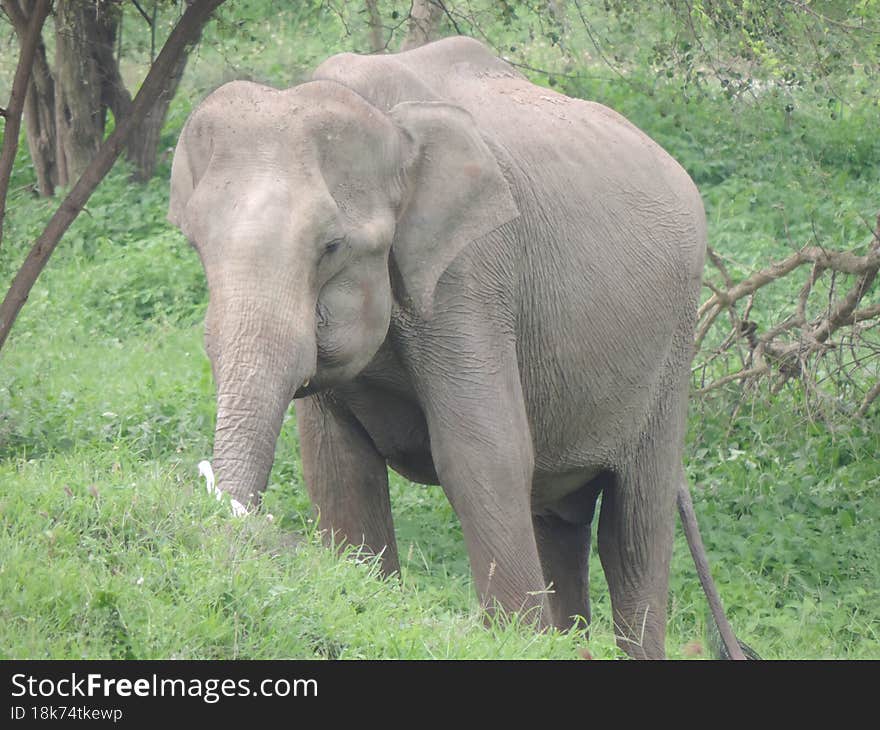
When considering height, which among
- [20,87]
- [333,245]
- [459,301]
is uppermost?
[333,245]

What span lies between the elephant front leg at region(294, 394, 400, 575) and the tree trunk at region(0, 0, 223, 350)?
2.08m

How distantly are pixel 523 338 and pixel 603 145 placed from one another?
38.6 inches

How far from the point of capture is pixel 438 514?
8727 millimetres

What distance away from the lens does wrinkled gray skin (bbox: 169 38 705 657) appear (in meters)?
4.96

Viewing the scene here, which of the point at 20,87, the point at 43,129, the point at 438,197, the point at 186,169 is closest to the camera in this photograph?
the point at 186,169

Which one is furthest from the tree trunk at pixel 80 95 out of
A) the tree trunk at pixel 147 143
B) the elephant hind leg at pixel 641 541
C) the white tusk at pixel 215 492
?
the white tusk at pixel 215 492

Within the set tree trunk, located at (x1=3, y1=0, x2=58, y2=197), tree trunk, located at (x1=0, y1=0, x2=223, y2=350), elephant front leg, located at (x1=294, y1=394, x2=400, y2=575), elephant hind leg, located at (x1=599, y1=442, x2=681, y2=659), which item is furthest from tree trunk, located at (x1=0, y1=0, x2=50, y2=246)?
tree trunk, located at (x1=3, y1=0, x2=58, y2=197)

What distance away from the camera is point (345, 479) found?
6.13 metres

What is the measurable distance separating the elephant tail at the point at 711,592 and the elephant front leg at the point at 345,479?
1.58m

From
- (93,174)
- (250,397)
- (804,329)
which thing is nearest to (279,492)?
(93,174)

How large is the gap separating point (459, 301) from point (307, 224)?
2.66ft

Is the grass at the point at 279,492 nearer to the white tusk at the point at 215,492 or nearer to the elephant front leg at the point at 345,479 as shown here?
the white tusk at the point at 215,492

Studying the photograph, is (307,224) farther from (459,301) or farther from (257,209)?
(459,301)
